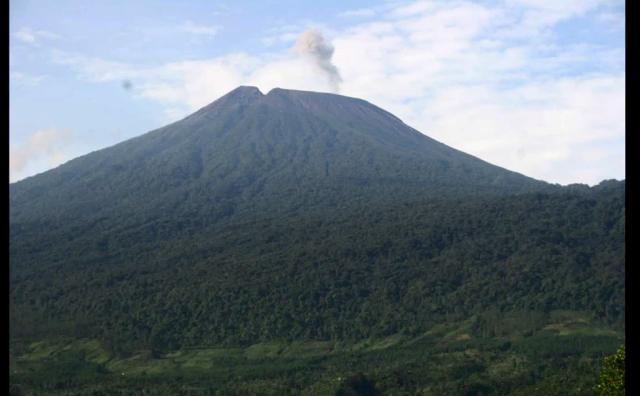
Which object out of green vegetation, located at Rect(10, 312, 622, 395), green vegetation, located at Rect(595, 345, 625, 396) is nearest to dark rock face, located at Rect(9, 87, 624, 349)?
green vegetation, located at Rect(10, 312, 622, 395)

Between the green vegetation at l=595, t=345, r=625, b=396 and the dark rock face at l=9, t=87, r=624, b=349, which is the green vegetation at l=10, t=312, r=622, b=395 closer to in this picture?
the dark rock face at l=9, t=87, r=624, b=349

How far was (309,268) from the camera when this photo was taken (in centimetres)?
5356

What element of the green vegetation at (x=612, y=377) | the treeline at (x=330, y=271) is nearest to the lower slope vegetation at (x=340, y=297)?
the treeline at (x=330, y=271)

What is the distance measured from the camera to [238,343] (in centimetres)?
4594

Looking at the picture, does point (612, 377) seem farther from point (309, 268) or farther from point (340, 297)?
point (309, 268)

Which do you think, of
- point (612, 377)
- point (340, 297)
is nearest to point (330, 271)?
point (340, 297)

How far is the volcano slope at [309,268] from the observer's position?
39875mm

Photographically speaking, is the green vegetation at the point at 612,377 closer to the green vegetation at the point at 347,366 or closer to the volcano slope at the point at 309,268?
the green vegetation at the point at 347,366

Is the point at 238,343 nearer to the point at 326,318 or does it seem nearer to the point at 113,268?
the point at 326,318

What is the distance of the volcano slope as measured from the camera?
3988cm

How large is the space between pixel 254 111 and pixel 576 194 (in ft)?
92.5

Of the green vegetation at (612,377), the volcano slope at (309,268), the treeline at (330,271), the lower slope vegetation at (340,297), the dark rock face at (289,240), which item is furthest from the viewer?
the dark rock face at (289,240)
